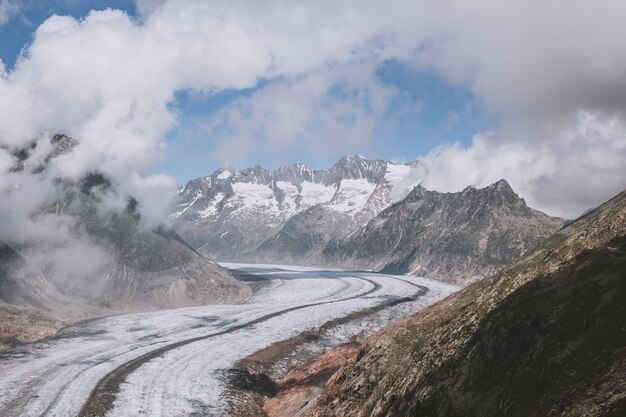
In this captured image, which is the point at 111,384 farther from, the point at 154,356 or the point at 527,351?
the point at 527,351

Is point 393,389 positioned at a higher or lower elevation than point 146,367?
higher

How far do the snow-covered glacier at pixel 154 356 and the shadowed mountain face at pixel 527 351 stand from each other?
18.0m

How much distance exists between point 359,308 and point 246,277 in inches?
3697

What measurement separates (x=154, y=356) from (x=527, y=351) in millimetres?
42217

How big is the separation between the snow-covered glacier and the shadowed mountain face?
18037mm

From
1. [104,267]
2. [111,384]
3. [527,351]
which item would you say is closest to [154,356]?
[111,384]

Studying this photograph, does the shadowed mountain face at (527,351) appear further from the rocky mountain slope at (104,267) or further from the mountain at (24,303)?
the rocky mountain slope at (104,267)

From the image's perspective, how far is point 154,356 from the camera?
50.2 metres

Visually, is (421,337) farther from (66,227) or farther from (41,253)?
(66,227)

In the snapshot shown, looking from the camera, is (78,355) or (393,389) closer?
(393,389)

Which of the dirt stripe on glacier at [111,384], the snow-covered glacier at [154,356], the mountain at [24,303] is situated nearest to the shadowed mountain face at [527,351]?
the snow-covered glacier at [154,356]

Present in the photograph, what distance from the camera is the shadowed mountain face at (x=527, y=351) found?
12055mm

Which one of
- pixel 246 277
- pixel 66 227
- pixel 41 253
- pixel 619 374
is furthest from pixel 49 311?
pixel 619 374

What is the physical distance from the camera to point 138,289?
12494cm
